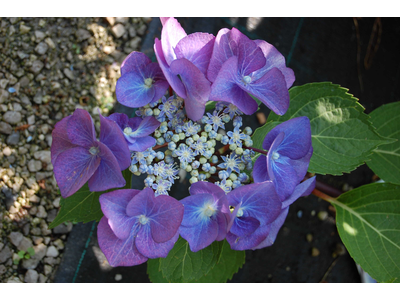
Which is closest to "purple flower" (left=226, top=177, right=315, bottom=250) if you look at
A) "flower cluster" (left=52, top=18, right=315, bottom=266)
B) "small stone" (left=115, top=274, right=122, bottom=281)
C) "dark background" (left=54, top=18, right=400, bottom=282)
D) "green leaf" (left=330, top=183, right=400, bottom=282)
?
"flower cluster" (left=52, top=18, right=315, bottom=266)

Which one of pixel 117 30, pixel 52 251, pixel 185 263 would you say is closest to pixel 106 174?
pixel 185 263

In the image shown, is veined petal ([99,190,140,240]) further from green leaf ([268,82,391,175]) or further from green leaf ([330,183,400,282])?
green leaf ([330,183,400,282])

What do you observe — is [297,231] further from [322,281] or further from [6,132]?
[6,132]

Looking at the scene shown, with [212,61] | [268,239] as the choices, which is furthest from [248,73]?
[268,239]

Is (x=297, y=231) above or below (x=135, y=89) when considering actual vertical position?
→ below

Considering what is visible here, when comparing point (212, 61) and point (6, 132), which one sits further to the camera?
point (6, 132)

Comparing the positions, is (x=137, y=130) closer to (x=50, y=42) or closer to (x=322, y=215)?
(x=50, y=42)

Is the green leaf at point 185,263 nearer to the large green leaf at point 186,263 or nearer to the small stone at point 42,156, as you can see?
the large green leaf at point 186,263
